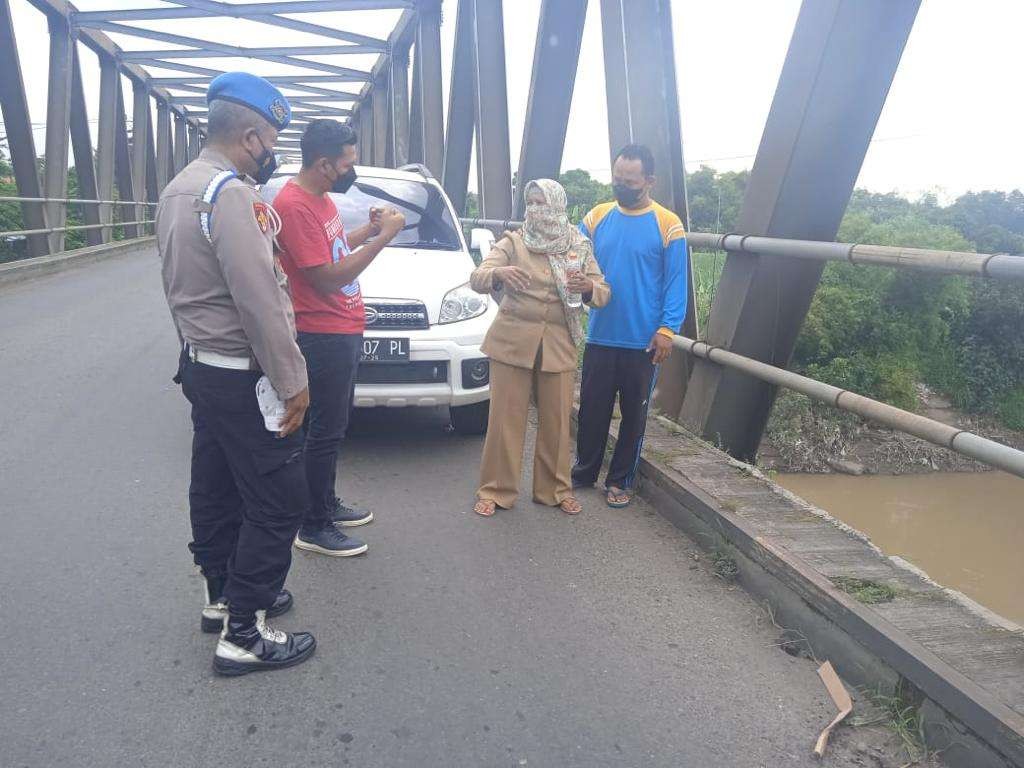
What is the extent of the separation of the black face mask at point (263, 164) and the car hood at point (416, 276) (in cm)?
185

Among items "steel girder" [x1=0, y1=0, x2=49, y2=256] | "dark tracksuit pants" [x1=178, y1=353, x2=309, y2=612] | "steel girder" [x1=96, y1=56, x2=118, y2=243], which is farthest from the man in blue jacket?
"steel girder" [x1=96, y1=56, x2=118, y2=243]

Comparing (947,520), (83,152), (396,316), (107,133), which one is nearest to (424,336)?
(396,316)

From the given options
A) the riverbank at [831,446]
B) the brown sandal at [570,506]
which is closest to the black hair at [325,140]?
the brown sandal at [570,506]

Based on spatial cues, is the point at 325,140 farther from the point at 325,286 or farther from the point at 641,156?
the point at 641,156

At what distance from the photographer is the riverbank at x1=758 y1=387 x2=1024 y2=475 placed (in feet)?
67.8

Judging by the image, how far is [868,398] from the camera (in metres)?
2.99

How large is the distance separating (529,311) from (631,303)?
537 mm

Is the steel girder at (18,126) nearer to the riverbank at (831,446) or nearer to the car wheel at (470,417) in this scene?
the car wheel at (470,417)

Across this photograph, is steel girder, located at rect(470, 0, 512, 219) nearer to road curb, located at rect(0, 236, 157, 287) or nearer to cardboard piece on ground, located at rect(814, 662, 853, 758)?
road curb, located at rect(0, 236, 157, 287)

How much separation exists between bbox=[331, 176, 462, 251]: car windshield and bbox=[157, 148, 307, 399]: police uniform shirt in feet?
10.4

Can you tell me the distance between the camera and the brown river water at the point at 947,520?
1084 cm

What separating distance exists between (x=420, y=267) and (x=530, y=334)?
153cm

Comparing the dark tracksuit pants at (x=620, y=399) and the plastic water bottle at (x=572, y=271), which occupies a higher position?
the plastic water bottle at (x=572, y=271)

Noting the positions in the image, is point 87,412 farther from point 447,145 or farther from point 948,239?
point 948,239
